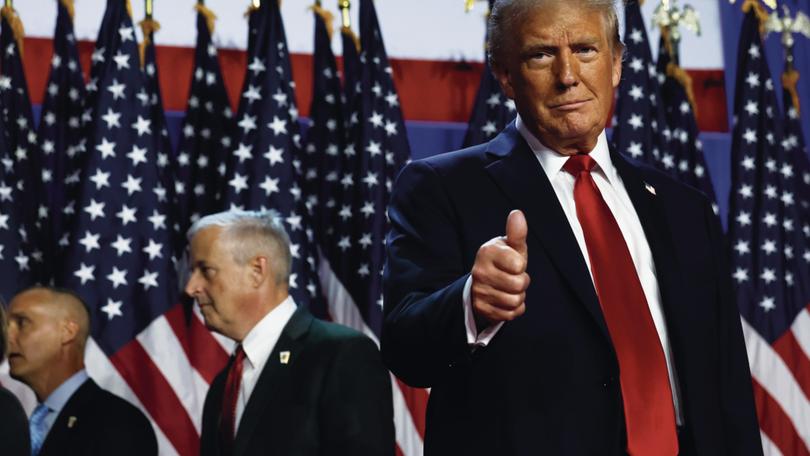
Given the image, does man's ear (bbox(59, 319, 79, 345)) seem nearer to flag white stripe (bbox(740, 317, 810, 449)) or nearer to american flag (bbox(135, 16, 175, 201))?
american flag (bbox(135, 16, 175, 201))

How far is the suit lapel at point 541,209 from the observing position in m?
1.44

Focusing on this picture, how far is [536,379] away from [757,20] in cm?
445

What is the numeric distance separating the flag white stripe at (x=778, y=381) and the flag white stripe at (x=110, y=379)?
2612mm

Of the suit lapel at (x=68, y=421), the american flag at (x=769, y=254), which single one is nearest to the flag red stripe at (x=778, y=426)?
the american flag at (x=769, y=254)

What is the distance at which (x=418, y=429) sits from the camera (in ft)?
15.3

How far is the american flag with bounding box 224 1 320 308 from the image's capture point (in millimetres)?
4633

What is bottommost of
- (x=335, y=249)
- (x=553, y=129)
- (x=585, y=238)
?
(x=335, y=249)

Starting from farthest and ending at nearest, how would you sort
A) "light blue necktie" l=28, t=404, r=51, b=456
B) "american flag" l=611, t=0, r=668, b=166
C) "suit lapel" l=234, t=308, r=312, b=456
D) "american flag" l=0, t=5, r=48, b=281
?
"american flag" l=611, t=0, r=668, b=166, "american flag" l=0, t=5, r=48, b=281, "light blue necktie" l=28, t=404, r=51, b=456, "suit lapel" l=234, t=308, r=312, b=456

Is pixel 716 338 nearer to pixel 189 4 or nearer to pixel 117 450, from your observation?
pixel 117 450

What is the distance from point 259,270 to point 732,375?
A: 2167mm

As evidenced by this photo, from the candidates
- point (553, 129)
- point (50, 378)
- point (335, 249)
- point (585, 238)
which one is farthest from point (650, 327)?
point (335, 249)

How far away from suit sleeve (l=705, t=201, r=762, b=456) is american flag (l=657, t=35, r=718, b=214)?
349 cm

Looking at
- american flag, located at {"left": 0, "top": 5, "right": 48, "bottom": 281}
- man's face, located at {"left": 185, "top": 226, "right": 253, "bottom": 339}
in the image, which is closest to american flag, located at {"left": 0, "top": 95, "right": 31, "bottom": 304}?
american flag, located at {"left": 0, "top": 5, "right": 48, "bottom": 281}

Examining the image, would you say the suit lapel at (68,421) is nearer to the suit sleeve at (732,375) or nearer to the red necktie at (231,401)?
the red necktie at (231,401)
